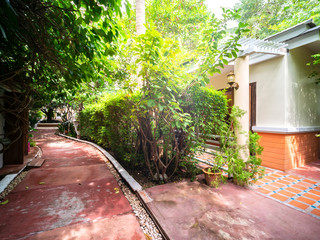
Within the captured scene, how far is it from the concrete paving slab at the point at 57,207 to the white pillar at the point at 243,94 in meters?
2.98

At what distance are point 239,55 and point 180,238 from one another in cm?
412

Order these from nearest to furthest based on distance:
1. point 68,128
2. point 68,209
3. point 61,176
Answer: point 68,209
point 61,176
point 68,128

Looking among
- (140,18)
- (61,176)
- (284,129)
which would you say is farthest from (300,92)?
(61,176)

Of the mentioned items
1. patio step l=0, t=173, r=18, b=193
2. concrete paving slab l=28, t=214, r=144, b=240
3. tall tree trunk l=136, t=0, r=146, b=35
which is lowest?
concrete paving slab l=28, t=214, r=144, b=240

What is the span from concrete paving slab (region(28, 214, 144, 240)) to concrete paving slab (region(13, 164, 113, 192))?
1666mm

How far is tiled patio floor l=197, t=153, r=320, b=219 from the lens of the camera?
2.74m

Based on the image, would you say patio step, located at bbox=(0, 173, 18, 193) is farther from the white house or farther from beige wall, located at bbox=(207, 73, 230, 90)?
beige wall, located at bbox=(207, 73, 230, 90)

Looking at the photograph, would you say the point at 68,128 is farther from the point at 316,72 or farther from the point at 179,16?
the point at 316,72

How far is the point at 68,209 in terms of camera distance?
2.50 meters

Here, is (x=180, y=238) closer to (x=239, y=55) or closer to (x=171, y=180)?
(x=171, y=180)

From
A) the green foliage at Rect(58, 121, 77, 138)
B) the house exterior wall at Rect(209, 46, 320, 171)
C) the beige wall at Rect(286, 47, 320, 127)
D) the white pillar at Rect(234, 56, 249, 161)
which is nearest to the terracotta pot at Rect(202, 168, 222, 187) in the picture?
the white pillar at Rect(234, 56, 249, 161)

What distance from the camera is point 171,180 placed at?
3.58m

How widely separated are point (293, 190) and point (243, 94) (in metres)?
2.50

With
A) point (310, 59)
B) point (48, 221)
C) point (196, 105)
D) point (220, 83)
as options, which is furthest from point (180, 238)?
point (310, 59)
